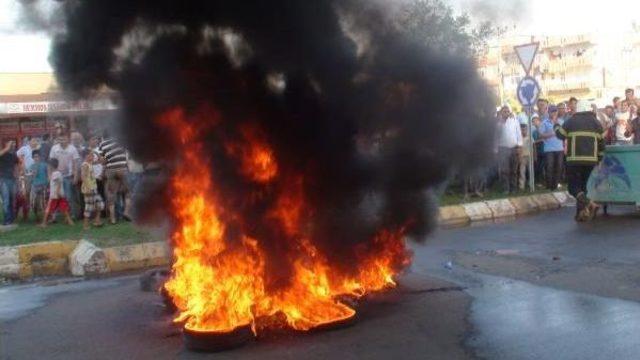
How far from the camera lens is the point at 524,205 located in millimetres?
13586

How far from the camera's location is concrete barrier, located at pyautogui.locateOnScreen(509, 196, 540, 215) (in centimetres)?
1344

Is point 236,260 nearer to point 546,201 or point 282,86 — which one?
point 282,86

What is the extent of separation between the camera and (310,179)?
6238 mm

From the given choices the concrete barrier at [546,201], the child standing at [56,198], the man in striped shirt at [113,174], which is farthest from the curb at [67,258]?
the concrete barrier at [546,201]

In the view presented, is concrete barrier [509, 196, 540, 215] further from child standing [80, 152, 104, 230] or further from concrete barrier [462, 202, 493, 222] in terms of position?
child standing [80, 152, 104, 230]

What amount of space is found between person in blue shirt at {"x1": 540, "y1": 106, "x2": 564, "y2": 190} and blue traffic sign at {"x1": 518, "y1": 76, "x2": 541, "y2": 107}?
0.87m

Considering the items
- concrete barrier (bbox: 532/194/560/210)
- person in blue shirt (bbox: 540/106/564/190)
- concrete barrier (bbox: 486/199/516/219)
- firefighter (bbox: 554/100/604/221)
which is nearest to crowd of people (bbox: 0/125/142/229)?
concrete barrier (bbox: 486/199/516/219)

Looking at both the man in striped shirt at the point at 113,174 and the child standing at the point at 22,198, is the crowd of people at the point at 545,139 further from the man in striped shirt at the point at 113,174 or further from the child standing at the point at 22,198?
the child standing at the point at 22,198

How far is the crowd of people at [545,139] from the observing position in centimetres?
1523

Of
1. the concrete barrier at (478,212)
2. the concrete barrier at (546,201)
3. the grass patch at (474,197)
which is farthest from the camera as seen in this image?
the grass patch at (474,197)

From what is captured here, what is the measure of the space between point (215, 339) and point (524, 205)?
9408mm

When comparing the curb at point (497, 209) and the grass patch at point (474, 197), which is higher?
the grass patch at point (474, 197)

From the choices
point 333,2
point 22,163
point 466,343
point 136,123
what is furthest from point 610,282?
point 22,163

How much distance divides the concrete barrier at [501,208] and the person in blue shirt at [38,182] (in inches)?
326
